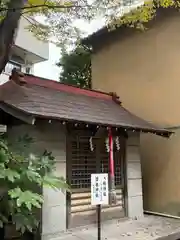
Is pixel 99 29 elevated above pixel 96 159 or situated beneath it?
elevated above

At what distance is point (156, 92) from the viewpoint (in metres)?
11.3

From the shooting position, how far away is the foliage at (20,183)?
226 inches

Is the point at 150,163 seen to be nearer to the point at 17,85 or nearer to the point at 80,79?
the point at 17,85

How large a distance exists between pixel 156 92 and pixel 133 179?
3452 millimetres

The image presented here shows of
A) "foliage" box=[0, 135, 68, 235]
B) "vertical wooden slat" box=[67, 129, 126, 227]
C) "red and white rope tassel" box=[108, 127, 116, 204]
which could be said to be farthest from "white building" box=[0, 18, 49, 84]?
"foliage" box=[0, 135, 68, 235]

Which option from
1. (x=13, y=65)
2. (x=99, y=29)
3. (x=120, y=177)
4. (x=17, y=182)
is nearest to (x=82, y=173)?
(x=120, y=177)

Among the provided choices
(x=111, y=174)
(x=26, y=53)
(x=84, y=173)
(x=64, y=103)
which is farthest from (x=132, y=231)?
(x=26, y=53)

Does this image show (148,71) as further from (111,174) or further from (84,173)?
(84,173)

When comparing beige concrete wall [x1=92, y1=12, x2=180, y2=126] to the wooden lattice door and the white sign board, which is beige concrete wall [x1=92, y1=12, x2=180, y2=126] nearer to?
the wooden lattice door

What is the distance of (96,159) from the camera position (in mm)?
9000

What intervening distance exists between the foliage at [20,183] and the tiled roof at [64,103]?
44.0 inches

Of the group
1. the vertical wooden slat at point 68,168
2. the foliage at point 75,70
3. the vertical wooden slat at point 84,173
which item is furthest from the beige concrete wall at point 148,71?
the foliage at point 75,70

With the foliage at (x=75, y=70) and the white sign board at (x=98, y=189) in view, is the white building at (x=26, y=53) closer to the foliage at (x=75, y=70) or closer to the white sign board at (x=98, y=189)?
the foliage at (x=75, y=70)

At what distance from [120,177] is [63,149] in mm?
2348
